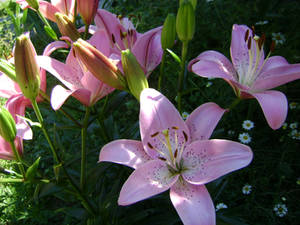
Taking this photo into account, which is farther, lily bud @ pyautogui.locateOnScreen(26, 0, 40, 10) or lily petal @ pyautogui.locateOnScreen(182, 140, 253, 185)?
lily bud @ pyautogui.locateOnScreen(26, 0, 40, 10)

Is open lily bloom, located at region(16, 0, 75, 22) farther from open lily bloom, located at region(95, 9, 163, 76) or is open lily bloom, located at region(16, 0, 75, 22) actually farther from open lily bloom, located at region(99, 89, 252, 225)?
open lily bloom, located at region(99, 89, 252, 225)

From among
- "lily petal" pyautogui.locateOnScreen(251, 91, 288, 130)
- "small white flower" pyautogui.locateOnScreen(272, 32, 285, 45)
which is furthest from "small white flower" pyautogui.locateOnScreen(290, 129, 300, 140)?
"lily petal" pyautogui.locateOnScreen(251, 91, 288, 130)

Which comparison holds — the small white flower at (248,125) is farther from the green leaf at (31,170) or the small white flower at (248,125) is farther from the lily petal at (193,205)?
the green leaf at (31,170)

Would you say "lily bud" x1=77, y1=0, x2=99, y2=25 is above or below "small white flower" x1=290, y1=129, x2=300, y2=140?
above

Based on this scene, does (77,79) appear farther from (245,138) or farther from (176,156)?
(245,138)

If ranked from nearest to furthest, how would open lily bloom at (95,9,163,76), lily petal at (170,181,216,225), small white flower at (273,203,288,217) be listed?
lily petal at (170,181,216,225) → open lily bloom at (95,9,163,76) → small white flower at (273,203,288,217)
